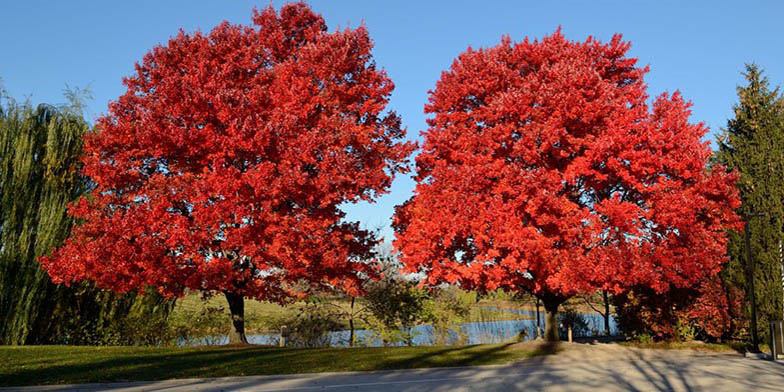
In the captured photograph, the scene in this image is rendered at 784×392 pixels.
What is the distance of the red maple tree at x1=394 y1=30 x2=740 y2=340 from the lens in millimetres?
15445

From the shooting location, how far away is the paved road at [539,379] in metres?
9.46

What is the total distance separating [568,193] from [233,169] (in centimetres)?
1071

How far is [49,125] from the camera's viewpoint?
1950cm

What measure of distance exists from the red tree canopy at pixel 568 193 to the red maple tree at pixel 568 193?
0.04 metres

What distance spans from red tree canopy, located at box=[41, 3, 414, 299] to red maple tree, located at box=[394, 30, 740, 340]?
2.45 meters

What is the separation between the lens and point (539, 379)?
1073cm

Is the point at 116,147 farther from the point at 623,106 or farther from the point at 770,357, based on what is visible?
the point at 770,357

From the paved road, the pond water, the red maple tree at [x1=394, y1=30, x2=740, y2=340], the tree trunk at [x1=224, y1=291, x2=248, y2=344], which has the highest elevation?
the red maple tree at [x1=394, y1=30, x2=740, y2=340]

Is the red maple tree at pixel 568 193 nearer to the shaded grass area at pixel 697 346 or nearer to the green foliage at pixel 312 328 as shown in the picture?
the shaded grass area at pixel 697 346

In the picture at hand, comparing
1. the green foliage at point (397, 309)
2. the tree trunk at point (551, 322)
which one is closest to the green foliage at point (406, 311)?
the green foliage at point (397, 309)

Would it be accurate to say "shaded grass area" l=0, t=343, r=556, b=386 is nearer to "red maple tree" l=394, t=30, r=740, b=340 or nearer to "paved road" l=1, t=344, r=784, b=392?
"paved road" l=1, t=344, r=784, b=392

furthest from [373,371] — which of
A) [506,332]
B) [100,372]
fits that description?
[506,332]

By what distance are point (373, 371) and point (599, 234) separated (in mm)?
8454

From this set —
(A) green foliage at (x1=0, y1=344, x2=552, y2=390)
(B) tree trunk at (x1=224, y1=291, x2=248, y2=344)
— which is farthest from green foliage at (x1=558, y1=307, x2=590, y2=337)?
(B) tree trunk at (x1=224, y1=291, x2=248, y2=344)
